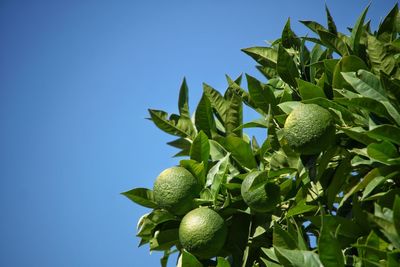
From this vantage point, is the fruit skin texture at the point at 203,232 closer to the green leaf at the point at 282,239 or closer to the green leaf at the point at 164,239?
the green leaf at the point at 164,239

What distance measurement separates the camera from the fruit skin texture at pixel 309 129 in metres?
2.09

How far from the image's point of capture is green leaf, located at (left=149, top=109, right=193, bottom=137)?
2736 millimetres

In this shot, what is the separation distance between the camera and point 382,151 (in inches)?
74.7

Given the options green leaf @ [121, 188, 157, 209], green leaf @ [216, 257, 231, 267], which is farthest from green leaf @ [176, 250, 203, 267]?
green leaf @ [121, 188, 157, 209]

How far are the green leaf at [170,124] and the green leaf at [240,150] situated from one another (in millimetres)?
373

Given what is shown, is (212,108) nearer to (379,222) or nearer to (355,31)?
(355,31)

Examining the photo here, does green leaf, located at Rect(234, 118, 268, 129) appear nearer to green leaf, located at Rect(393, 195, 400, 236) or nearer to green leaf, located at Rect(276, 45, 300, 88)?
green leaf, located at Rect(276, 45, 300, 88)

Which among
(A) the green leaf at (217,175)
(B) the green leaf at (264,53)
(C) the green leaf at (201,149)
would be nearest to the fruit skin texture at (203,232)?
(A) the green leaf at (217,175)

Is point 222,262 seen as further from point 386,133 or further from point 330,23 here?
point 330,23

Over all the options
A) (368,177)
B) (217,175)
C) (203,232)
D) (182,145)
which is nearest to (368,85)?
(368,177)

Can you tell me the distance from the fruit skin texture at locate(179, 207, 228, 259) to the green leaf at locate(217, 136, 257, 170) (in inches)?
10.6

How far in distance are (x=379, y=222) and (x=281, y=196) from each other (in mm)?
685

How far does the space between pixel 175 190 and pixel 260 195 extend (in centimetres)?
37

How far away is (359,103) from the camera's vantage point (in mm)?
1975
